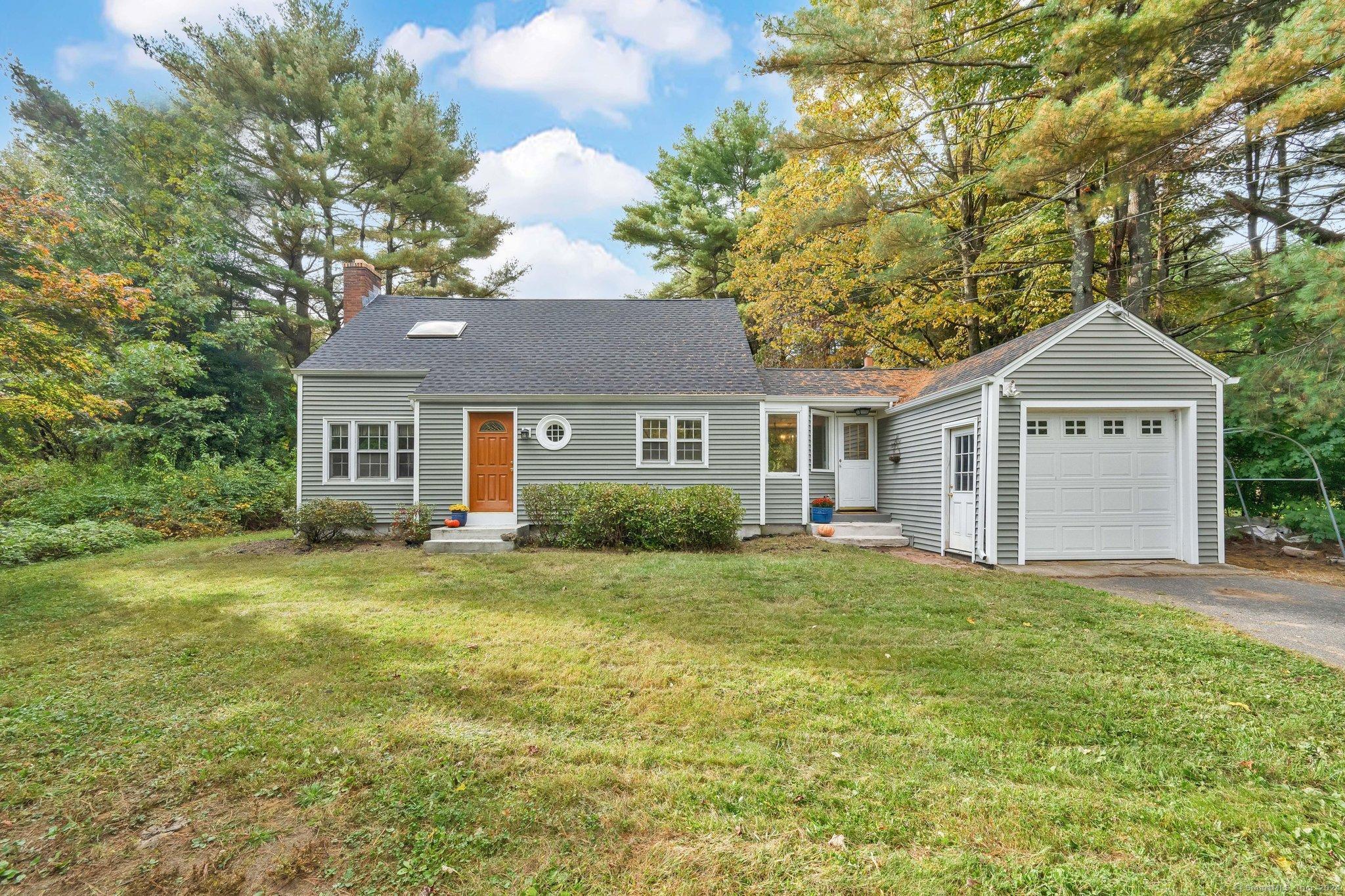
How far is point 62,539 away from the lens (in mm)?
8836

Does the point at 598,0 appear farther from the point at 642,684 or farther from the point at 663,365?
the point at 642,684

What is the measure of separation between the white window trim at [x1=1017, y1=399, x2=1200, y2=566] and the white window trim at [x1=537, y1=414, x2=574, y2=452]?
784 centimetres

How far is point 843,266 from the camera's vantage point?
1583 cm

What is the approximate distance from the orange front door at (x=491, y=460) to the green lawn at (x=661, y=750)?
5.43 meters

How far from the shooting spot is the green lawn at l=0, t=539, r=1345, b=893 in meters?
2.13

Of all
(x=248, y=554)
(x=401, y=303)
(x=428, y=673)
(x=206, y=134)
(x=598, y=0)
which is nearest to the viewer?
(x=428, y=673)

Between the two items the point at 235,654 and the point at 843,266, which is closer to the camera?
the point at 235,654

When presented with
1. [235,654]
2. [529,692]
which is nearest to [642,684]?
[529,692]

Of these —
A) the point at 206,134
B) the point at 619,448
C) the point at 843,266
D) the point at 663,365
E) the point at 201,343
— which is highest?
the point at 206,134

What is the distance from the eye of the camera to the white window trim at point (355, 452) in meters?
11.4

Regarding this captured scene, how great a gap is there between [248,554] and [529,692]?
7932mm

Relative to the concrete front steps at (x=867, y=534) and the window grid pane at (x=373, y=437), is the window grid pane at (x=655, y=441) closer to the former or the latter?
the concrete front steps at (x=867, y=534)

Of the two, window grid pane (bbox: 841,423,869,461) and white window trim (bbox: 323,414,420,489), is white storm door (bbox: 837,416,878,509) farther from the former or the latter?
white window trim (bbox: 323,414,420,489)

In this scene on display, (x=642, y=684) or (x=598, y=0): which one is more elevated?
(x=598, y=0)
